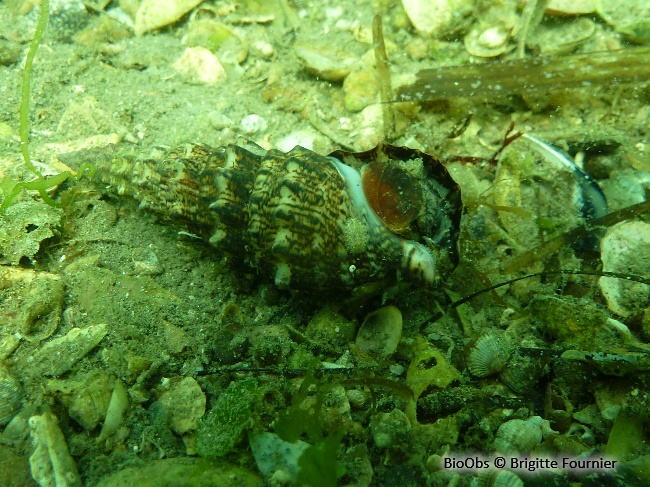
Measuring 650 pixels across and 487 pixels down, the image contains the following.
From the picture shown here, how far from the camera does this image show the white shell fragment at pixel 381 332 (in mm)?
2396

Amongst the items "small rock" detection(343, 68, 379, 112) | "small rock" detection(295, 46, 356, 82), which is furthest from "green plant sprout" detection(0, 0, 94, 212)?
"small rock" detection(343, 68, 379, 112)

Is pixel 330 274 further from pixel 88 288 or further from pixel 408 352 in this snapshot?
pixel 88 288

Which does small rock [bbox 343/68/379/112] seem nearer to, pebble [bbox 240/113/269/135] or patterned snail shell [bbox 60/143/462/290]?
pebble [bbox 240/113/269/135]

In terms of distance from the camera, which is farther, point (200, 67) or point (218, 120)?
point (200, 67)

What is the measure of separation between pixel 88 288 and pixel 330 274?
1504mm

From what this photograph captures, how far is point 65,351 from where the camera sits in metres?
2.27

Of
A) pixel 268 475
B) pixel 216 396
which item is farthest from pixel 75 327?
pixel 268 475

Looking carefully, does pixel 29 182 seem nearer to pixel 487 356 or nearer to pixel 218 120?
pixel 218 120

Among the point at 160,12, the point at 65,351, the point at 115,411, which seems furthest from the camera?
the point at 160,12

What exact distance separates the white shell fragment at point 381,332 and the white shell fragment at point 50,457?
5.06 ft

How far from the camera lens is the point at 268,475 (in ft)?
6.06

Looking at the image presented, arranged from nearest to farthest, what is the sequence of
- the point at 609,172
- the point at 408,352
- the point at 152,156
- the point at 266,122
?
1. the point at 408,352
2. the point at 152,156
3. the point at 609,172
4. the point at 266,122

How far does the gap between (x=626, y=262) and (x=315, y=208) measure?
1903 mm

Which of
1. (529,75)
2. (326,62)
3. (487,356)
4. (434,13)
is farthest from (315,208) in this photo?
(434,13)
